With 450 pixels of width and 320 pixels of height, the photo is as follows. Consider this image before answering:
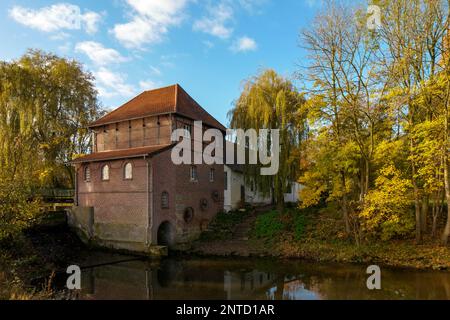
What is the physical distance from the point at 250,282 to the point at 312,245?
6.08 metres

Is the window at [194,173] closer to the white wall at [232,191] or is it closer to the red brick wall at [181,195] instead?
the red brick wall at [181,195]

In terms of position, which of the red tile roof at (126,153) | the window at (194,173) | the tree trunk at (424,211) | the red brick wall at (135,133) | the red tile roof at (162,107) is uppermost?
the red tile roof at (162,107)

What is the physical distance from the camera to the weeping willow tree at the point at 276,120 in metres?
20.4

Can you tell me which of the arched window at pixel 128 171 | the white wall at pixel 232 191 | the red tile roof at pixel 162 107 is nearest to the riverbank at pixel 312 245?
the white wall at pixel 232 191

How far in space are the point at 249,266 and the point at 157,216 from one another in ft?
20.7

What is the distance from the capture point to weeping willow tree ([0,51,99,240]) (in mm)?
24631

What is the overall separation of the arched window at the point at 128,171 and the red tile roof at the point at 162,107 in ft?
11.1

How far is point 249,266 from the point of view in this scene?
16219 mm

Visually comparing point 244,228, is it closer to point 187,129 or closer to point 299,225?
point 299,225

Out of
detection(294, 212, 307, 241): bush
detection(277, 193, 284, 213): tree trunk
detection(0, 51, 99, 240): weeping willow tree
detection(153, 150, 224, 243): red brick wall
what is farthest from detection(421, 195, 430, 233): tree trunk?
detection(0, 51, 99, 240): weeping willow tree

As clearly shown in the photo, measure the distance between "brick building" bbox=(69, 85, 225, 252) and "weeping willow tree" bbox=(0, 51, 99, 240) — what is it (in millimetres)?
5057

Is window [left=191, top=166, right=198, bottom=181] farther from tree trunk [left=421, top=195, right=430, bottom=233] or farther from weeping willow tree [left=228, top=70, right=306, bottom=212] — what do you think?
tree trunk [left=421, top=195, right=430, bottom=233]

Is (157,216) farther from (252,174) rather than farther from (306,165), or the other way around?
(306,165)
